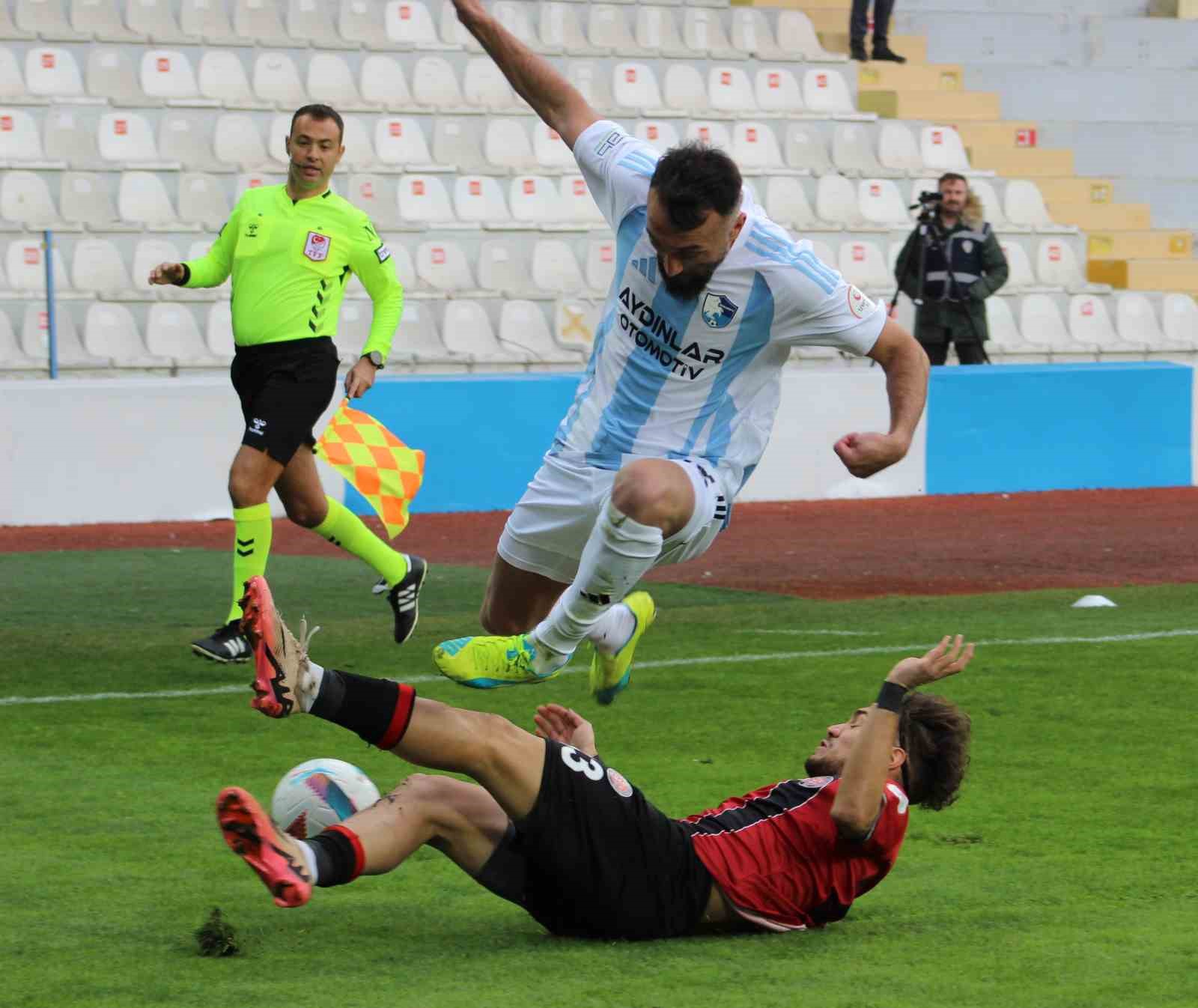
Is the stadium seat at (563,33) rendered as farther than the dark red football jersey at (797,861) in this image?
Yes

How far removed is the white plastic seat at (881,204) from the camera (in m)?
18.3

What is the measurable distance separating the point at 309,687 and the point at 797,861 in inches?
43.4

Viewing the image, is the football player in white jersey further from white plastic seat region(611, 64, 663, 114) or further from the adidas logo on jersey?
white plastic seat region(611, 64, 663, 114)

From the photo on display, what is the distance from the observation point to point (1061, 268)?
19078 millimetres

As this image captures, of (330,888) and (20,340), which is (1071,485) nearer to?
(20,340)

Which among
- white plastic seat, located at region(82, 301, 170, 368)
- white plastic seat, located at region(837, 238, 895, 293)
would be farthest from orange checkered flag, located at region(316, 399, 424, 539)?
white plastic seat, located at region(837, 238, 895, 293)

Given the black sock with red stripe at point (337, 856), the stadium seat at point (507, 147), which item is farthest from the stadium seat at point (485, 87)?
the black sock with red stripe at point (337, 856)

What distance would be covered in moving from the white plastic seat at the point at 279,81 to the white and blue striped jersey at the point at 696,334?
1173 cm

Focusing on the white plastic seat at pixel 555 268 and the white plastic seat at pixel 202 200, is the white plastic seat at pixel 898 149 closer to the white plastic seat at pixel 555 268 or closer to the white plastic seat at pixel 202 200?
the white plastic seat at pixel 555 268

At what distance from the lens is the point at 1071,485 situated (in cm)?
1577

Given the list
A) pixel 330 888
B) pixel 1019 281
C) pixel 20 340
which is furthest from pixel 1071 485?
pixel 330 888

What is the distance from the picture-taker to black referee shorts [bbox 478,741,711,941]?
13.8 feet

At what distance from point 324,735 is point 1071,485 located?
1021cm

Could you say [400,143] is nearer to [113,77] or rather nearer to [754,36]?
A: [113,77]
